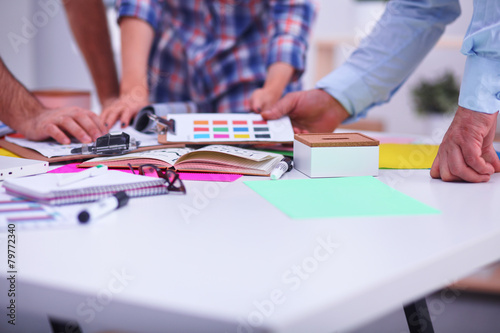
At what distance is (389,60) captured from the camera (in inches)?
43.3

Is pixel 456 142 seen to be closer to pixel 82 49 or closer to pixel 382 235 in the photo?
pixel 382 235

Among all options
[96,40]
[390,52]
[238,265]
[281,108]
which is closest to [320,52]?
[96,40]

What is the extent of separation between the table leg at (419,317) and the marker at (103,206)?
513mm

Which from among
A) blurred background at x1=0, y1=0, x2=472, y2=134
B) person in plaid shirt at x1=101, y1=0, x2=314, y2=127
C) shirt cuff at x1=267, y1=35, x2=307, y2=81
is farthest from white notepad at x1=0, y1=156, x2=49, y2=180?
blurred background at x1=0, y1=0, x2=472, y2=134

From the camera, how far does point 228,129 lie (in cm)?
95

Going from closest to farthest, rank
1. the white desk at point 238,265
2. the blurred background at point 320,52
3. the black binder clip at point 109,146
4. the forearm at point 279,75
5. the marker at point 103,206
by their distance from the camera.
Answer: the white desk at point 238,265, the marker at point 103,206, the black binder clip at point 109,146, the forearm at point 279,75, the blurred background at point 320,52

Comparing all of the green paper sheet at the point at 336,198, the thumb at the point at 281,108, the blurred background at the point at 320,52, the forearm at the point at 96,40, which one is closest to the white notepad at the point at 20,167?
the green paper sheet at the point at 336,198

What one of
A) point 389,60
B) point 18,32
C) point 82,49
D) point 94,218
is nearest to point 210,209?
point 94,218

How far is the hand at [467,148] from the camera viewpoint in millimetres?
739

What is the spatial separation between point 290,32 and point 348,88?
14.4 inches

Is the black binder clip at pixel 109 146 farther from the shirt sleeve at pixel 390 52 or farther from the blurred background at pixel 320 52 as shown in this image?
the blurred background at pixel 320 52

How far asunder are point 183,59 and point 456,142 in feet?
3.23

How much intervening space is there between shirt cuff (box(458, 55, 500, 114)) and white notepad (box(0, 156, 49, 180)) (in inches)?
27.4

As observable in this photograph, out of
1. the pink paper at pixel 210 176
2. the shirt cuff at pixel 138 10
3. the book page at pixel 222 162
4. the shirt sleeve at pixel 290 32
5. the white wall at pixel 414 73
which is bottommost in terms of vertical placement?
the white wall at pixel 414 73
